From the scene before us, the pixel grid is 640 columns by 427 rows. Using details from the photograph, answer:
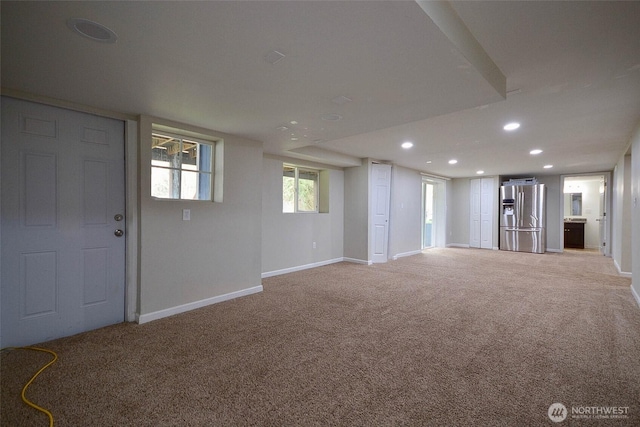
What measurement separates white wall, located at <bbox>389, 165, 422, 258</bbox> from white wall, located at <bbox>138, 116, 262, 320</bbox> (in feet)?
12.1

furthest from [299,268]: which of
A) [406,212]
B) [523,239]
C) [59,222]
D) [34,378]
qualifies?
[523,239]

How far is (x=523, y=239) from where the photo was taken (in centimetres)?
810

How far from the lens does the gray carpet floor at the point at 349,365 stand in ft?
5.39

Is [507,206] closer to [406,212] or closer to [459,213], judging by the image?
[459,213]

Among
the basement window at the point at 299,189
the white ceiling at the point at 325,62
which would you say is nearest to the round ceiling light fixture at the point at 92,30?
the white ceiling at the point at 325,62

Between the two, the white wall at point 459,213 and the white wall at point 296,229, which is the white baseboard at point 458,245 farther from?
the white wall at point 296,229

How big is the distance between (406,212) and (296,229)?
3397 millimetres

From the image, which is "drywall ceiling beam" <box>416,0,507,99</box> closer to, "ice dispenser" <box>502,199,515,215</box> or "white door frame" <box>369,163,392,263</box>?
"white door frame" <box>369,163,392,263</box>

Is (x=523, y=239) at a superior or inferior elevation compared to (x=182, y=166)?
inferior

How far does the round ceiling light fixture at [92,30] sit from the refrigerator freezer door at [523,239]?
31.5 ft

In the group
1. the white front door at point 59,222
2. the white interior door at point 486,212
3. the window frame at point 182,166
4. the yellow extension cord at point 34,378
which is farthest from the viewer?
the white interior door at point 486,212

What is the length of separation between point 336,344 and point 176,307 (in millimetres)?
1917

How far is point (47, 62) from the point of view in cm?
192

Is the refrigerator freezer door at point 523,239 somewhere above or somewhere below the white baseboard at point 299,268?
above
